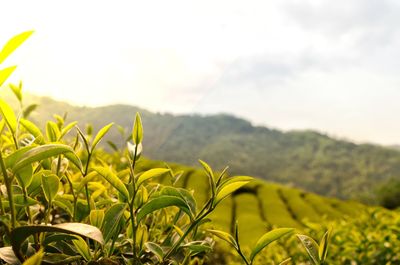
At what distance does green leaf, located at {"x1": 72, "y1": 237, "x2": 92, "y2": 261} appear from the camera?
0.92m

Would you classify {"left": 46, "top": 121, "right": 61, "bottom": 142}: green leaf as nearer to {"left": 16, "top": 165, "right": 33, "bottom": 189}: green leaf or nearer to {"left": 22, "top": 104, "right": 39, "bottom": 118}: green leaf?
{"left": 16, "top": 165, "right": 33, "bottom": 189}: green leaf

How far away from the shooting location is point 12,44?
77 cm

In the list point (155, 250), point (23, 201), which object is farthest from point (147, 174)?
point (23, 201)

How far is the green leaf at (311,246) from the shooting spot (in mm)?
1058

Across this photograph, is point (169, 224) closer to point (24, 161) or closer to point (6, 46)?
point (24, 161)

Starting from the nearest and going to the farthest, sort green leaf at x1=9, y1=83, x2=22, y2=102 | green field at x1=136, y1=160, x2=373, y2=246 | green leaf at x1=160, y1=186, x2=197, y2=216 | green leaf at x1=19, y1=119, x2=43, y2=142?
green leaf at x1=160, y1=186, x2=197, y2=216, green leaf at x1=19, y1=119, x2=43, y2=142, green leaf at x1=9, y1=83, x2=22, y2=102, green field at x1=136, y1=160, x2=373, y2=246

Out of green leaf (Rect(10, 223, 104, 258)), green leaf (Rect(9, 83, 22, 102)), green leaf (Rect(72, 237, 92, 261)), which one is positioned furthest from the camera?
green leaf (Rect(9, 83, 22, 102))

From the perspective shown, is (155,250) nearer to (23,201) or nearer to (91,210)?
(91,210)

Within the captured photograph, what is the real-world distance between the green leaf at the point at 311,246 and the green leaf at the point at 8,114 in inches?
30.2

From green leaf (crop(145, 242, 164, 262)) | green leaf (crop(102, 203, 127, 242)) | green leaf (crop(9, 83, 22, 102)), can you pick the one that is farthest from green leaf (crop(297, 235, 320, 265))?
green leaf (crop(9, 83, 22, 102))

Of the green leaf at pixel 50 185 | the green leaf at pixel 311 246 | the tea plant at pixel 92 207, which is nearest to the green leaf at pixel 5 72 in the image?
the tea plant at pixel 92 207

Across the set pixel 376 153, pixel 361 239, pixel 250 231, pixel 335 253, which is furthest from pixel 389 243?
pixel 376 153

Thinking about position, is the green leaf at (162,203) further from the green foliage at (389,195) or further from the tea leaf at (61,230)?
the green foliage at (389,195)

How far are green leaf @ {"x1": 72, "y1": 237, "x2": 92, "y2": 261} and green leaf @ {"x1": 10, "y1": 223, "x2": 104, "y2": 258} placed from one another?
6.5 inches
